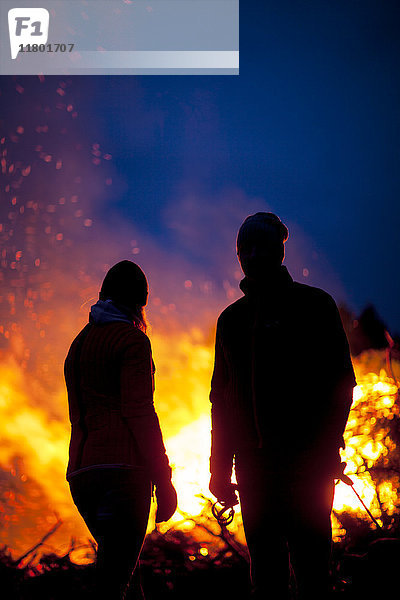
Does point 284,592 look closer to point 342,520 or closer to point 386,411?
point 342,520

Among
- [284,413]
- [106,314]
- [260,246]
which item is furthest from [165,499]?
[260,246]

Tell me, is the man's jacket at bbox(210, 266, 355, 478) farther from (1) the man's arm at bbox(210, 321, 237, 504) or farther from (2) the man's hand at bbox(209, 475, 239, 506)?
(2) the man's hand at bbox(209, 475, 239, 506)

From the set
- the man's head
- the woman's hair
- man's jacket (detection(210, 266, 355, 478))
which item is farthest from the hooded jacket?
the man's head

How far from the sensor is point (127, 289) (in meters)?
1.94

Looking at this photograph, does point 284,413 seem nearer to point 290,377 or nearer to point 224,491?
point 290,377

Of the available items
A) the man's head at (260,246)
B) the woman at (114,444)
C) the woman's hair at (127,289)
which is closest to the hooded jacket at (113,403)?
the woman at (114,444)

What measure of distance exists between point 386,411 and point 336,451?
10.0ft


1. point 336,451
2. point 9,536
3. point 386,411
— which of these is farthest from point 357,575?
point 9,536

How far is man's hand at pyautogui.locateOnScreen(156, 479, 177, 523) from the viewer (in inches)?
68.9

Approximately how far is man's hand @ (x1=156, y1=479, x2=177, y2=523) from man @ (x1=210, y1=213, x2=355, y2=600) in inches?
12.1

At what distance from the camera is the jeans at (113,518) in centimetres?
160

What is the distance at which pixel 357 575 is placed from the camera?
351 centimetres

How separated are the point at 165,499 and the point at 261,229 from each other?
3.62ft

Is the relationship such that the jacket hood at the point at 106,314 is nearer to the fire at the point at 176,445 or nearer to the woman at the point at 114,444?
the woman at the point at 114,444
